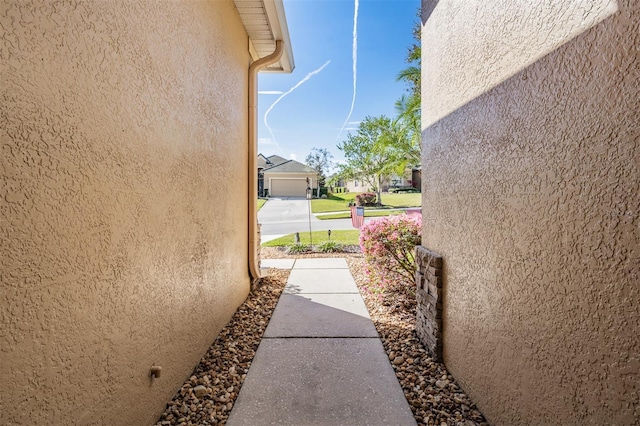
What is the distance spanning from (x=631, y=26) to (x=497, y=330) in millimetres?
1703

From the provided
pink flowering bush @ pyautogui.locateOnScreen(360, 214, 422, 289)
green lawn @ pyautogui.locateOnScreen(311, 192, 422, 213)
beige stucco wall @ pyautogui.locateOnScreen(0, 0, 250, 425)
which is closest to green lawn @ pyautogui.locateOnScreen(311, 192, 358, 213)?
green lawn @ pyautogui.locateOnScreen(311, 192, 422, 213)

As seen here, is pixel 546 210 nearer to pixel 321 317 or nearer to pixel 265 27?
pixel 321 317

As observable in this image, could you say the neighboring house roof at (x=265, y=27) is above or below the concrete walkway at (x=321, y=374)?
above

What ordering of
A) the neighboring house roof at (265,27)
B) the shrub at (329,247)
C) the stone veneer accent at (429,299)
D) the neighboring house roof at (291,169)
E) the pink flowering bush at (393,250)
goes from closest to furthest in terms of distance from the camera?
the stone veneer accent at (429,299) < the neighboring house roof at (265,27) < the pink flowering bush at (393,250) < the shrub at (329,247) < the neighboring house roof at (291,169)

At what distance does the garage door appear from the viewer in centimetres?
3688

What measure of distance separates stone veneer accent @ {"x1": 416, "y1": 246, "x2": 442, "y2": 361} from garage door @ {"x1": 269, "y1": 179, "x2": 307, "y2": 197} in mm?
33743

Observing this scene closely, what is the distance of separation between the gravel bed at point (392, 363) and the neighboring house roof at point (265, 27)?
13.2ft

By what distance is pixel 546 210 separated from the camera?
62.5 inches

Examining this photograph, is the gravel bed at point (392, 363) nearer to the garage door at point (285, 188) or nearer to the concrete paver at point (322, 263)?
the concrete paver at point (322, 263)

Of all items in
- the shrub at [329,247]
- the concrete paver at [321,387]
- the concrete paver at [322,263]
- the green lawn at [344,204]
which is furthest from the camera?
the green lawn at [344,204]

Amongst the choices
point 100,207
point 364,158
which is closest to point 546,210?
point 100,207

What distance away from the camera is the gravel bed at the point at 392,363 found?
7.48 ft

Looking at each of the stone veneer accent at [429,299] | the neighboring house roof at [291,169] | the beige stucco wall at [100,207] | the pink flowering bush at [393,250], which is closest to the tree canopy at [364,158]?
the neighboring house roof at [291,169]

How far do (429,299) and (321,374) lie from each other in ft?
4.19
